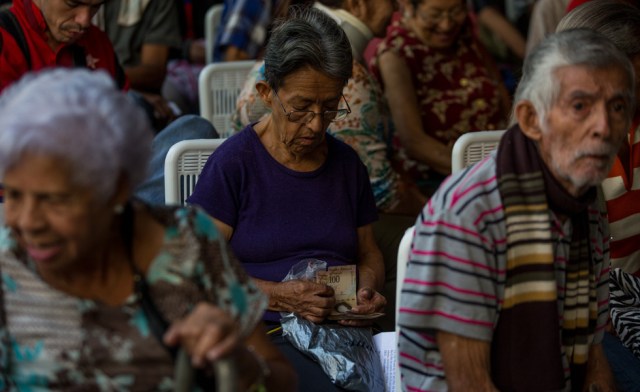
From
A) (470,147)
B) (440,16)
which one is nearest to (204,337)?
(470,147)

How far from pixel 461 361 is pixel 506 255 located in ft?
0.79

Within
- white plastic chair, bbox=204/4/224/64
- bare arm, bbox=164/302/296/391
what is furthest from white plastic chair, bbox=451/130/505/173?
white plastic chair, bbox=204/4/224/64

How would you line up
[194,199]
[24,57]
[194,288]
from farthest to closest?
[24,57] < [194,199] < [194,288]

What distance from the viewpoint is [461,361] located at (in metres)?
2.13

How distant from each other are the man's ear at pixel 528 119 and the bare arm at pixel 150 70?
3.00 metres

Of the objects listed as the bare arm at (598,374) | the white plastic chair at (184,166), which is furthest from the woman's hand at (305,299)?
the bare arm at (598,374)

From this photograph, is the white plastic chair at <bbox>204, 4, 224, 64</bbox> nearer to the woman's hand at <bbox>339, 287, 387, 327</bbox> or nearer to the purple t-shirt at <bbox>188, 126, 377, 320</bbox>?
the purple t-shirt at <bbox>188, 126, 377, 320</bbox>

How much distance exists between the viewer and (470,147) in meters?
3.11

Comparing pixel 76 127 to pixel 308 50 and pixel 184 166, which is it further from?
pixel 184 166

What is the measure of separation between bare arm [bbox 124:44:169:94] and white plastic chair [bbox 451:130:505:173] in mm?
2230

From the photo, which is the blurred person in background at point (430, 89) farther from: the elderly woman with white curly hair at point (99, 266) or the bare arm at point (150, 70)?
the elderly woman with white curly hair at point (99, 266)

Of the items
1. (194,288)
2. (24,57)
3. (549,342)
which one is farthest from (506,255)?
(24,57)

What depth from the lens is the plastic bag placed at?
2.70 m

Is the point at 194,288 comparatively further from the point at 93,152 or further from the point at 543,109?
the point at 543,109
